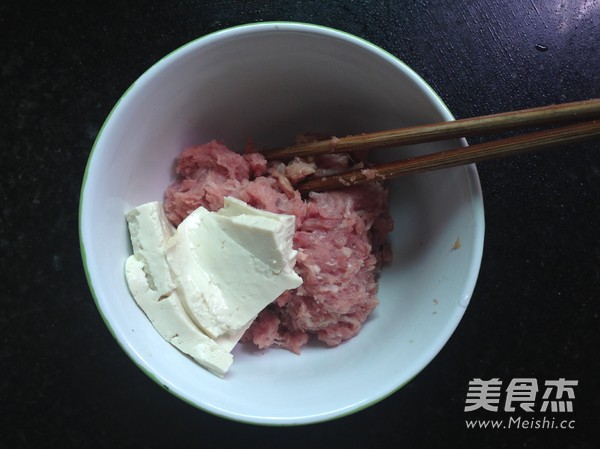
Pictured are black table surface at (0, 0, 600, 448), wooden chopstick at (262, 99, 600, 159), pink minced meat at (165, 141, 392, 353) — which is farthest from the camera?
black table surface at (0, 0, 600, 448)

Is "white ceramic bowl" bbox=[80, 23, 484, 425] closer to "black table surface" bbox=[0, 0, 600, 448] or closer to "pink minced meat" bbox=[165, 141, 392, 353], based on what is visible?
"pink minced meat" bbox=[165, 141, 392, 353]

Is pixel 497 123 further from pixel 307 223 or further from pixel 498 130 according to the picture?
pixel 307 223

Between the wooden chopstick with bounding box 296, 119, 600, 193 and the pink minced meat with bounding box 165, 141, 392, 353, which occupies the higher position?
the wooden chopstick with bounding box 296, 119, 600, 193

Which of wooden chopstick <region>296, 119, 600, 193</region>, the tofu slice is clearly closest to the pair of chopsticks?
wooden chopstick <region>296, 119, 600, 193</region>

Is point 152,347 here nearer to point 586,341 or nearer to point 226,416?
point 226,416

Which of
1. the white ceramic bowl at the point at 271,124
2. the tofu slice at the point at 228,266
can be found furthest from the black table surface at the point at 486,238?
the tofu slice at the point at 228,266

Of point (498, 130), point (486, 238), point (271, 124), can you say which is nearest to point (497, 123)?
point (498, 130)

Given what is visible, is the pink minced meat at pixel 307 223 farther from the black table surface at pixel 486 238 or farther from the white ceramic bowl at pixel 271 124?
the black table surface at pixel 486 238
